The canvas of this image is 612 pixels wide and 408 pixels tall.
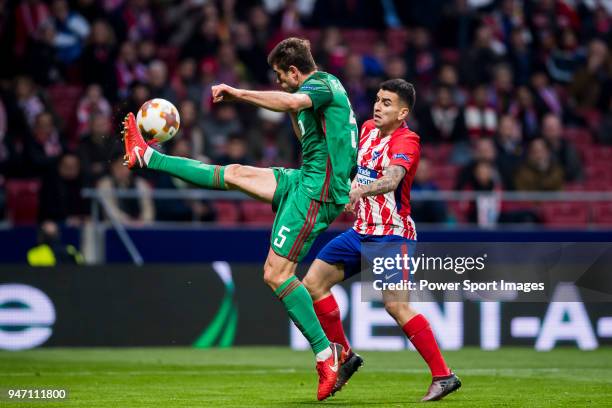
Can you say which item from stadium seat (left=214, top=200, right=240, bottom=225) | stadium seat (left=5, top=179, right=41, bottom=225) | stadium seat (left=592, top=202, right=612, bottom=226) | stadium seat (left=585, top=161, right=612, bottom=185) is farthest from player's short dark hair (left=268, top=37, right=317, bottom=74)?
stadium seat (left=585, top=161, right=612, bottom=185)

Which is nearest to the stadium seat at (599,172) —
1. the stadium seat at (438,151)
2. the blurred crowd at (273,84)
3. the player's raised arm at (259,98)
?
the blurred crowd at (273,84)

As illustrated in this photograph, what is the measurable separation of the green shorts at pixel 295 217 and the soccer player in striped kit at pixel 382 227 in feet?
1.67

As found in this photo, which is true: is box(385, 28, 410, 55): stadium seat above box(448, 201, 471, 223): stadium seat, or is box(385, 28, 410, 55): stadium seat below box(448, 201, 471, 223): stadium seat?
above

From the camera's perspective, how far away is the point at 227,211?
52.8ft

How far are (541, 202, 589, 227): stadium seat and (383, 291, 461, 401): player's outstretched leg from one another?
814cm

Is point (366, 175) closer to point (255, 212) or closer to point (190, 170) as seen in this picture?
point (190, 170)

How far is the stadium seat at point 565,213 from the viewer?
1627 centimetres

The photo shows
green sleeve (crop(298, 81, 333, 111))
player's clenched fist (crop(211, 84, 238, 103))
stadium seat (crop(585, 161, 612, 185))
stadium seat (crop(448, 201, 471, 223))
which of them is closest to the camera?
player's clenched fist (crop(211, 84, 238, 103))

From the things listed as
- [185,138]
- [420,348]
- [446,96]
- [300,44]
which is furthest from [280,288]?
[446,96]

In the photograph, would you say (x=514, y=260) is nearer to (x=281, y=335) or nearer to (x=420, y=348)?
(x=281, y=335)

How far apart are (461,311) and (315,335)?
18.5 feet

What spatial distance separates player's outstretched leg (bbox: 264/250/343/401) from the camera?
8047mm

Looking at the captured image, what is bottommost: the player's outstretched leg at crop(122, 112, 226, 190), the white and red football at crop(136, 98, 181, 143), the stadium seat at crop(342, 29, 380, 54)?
the player's outstretched leg at crop(122, 112, 226, 190)

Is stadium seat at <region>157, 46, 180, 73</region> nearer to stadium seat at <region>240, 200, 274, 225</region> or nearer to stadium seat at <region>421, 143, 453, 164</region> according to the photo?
stadium seat at <region>240, 200, 274, 225</region>
